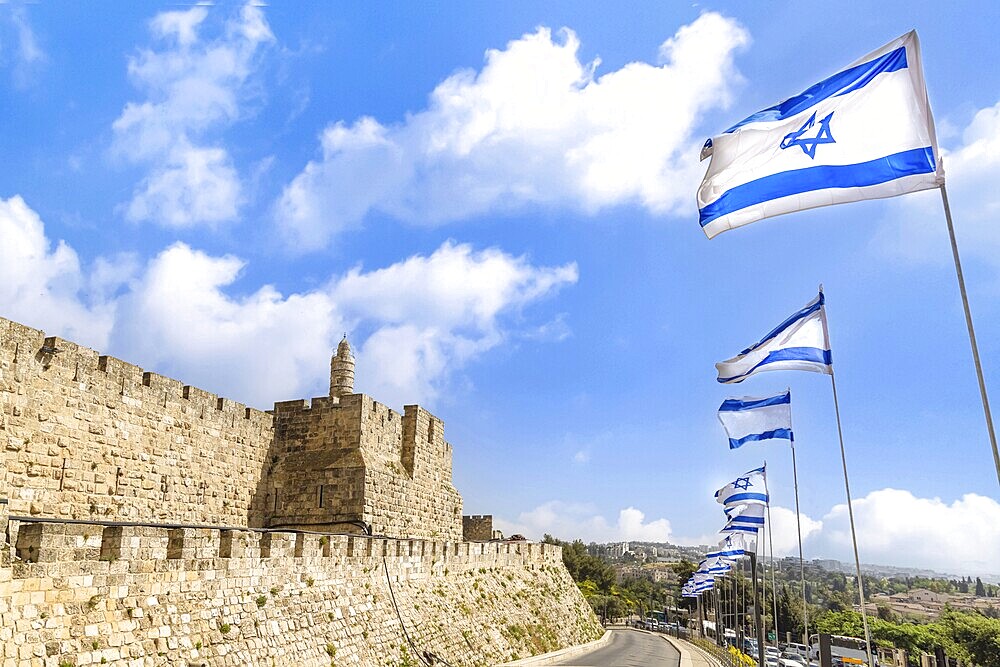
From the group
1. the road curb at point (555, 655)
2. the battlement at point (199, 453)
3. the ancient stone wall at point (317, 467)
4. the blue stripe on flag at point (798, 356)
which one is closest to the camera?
the blue stripe on flag at point (798, 356)

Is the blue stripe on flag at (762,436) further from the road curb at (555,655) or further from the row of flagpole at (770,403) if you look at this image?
the road curb at (555,655)

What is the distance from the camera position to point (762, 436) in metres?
15.6

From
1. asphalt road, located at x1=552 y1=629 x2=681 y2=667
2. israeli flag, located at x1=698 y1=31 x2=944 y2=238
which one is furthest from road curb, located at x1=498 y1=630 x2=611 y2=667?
israeli flag, located at x1=698 y1=31 x2=944 y2=238

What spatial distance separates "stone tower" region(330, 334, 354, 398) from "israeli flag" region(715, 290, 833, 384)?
11.8 m

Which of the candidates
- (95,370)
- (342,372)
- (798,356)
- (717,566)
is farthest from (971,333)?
(717,566)

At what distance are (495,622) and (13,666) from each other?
44.8 feet

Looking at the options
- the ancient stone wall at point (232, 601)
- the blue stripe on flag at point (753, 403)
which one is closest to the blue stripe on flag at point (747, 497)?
the blue stripe on flag at point (753, 403)

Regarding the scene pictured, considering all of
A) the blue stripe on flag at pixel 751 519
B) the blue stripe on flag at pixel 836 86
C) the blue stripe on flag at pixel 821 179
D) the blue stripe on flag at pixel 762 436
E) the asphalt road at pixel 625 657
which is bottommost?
the asphalt road at pixel 625 657


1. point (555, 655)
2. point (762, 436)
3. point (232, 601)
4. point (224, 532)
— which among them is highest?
point (762, 436)

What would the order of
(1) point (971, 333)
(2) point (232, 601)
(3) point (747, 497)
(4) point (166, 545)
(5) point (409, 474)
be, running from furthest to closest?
(3) point (747, 497)
(5) point (409, 474)
(2) point (232, 601)
(4) point (166, 545)
(1) point (971, 333)

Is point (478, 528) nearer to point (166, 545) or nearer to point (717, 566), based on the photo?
point (717, 566)

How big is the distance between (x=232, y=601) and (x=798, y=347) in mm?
9244

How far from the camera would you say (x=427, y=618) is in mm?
15383

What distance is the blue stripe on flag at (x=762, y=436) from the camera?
1543 centimetres
